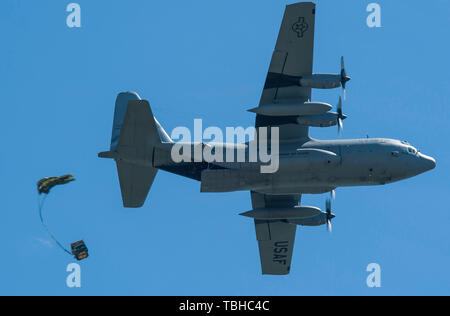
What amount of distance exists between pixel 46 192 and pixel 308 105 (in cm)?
1648

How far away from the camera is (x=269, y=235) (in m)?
55.6

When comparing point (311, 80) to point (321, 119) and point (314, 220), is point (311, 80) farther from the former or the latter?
point (314, 220)

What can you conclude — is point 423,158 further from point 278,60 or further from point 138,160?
point 138,160

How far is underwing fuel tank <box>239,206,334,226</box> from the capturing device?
53.1m

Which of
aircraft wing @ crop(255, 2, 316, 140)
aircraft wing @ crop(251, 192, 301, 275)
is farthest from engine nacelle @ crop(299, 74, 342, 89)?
aircraft wing @ crop(251, 192, 301, 275)

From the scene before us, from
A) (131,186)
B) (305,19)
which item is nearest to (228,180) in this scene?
(131,186)

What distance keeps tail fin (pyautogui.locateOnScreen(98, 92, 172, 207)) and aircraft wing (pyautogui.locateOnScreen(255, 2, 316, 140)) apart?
6.61 meters

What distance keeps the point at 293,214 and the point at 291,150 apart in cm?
542

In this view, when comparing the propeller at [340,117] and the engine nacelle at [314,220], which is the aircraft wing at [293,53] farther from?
the engine nacelle at [314,220]

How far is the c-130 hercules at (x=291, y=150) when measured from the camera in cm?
4819

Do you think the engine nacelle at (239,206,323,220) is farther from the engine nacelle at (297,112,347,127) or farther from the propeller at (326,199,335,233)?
the engine nacelle at (297,112,347,127)

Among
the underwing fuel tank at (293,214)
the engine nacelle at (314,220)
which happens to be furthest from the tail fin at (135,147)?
the engine nacelle at (314,220)

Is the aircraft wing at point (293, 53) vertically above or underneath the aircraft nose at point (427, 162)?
above

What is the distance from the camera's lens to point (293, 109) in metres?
48.6
